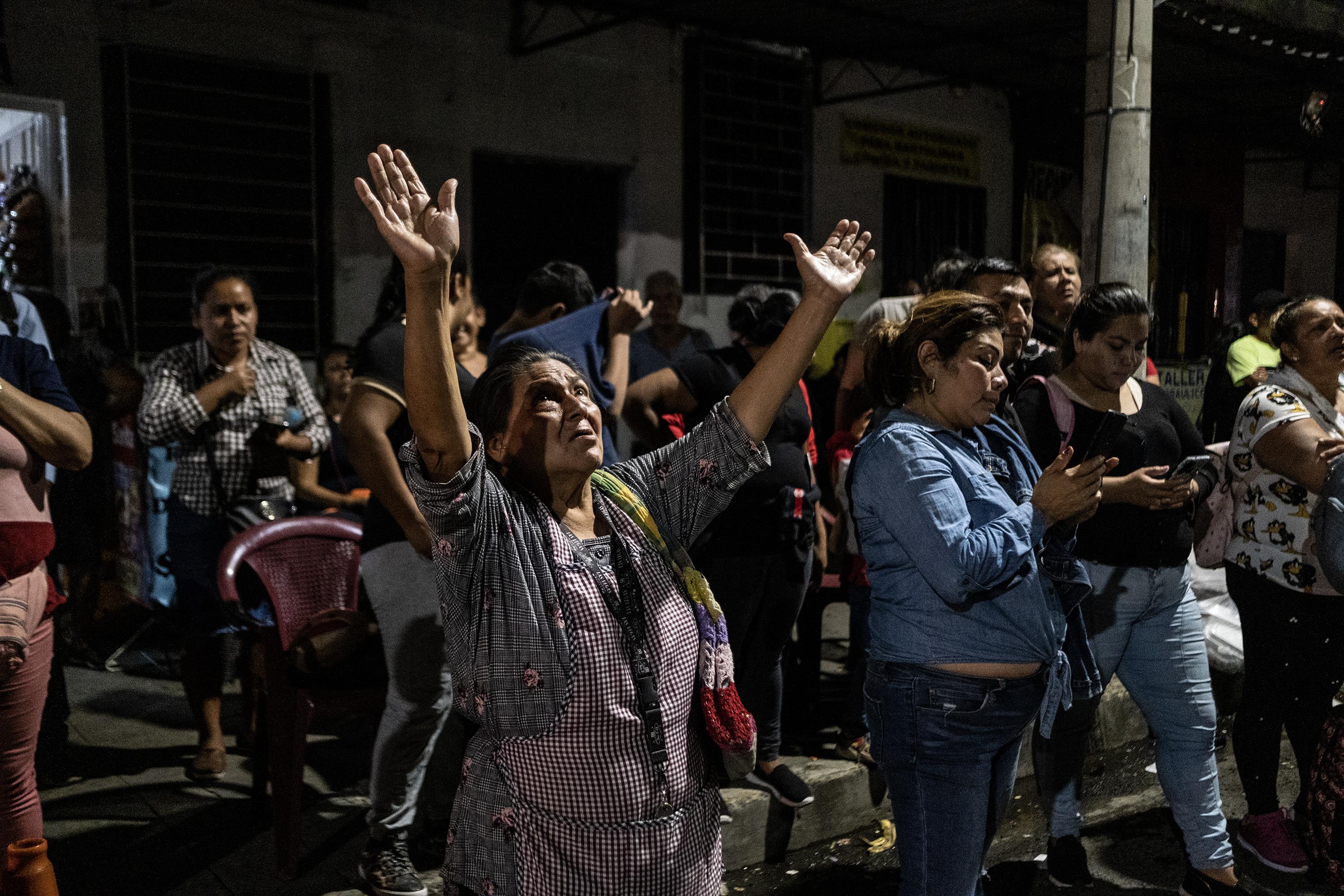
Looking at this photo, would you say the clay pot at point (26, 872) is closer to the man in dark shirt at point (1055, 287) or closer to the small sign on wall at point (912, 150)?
the man in dark shirt at point (1055, 287)

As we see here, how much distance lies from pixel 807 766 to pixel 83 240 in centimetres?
A: 567

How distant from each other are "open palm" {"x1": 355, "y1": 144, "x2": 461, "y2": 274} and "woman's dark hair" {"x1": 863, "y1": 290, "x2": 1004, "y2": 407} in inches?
49.6

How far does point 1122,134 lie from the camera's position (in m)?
4.90

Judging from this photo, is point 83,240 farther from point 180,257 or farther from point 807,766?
point 807,766

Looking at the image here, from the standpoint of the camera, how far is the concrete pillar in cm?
490

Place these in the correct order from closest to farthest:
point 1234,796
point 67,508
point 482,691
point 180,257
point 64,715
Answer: point 482,691
point 64,715
point 1234,796
point 67,508
point 180,257

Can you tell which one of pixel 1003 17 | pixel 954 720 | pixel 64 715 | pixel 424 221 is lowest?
pixel 64 715

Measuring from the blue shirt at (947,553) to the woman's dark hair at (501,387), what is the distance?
80 centimetres

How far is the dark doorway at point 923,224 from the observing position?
40.6ft

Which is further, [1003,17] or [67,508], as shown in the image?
[1003,17]

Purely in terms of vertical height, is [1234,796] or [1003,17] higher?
[1003,17]

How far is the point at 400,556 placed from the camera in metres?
3.49

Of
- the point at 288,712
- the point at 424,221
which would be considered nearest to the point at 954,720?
the point at 424,221

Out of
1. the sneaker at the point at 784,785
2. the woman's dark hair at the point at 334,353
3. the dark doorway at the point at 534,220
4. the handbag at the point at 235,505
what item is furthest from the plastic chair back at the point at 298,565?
the dark doorway at the point at 534,220
